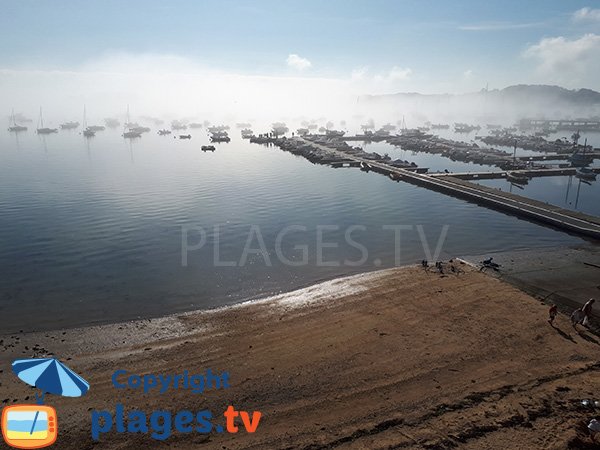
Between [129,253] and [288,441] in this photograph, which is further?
[129,253]

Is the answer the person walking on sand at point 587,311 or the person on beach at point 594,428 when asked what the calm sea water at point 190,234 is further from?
the person on beach at point 594,428

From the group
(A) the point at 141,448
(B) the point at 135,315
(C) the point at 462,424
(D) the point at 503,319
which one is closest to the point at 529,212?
(D) the point at 503,319

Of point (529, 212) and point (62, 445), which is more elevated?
point (529, 212)

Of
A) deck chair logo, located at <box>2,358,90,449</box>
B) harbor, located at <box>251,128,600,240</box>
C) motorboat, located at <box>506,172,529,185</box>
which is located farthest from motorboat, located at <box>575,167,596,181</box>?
deck chair logo, located at <box>2,358,90,449</box>

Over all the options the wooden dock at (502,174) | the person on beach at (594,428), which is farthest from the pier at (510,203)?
the person on beach at (594,428)

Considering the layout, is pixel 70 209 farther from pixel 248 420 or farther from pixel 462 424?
pixel 462 424

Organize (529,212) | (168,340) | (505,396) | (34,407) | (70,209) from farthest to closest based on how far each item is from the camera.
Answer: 1. (70,209)
2. (529,212)
3. (168,340)
4. (505,396)
5. (34,407)

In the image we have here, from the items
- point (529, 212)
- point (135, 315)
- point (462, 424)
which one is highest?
point (529, 212)
